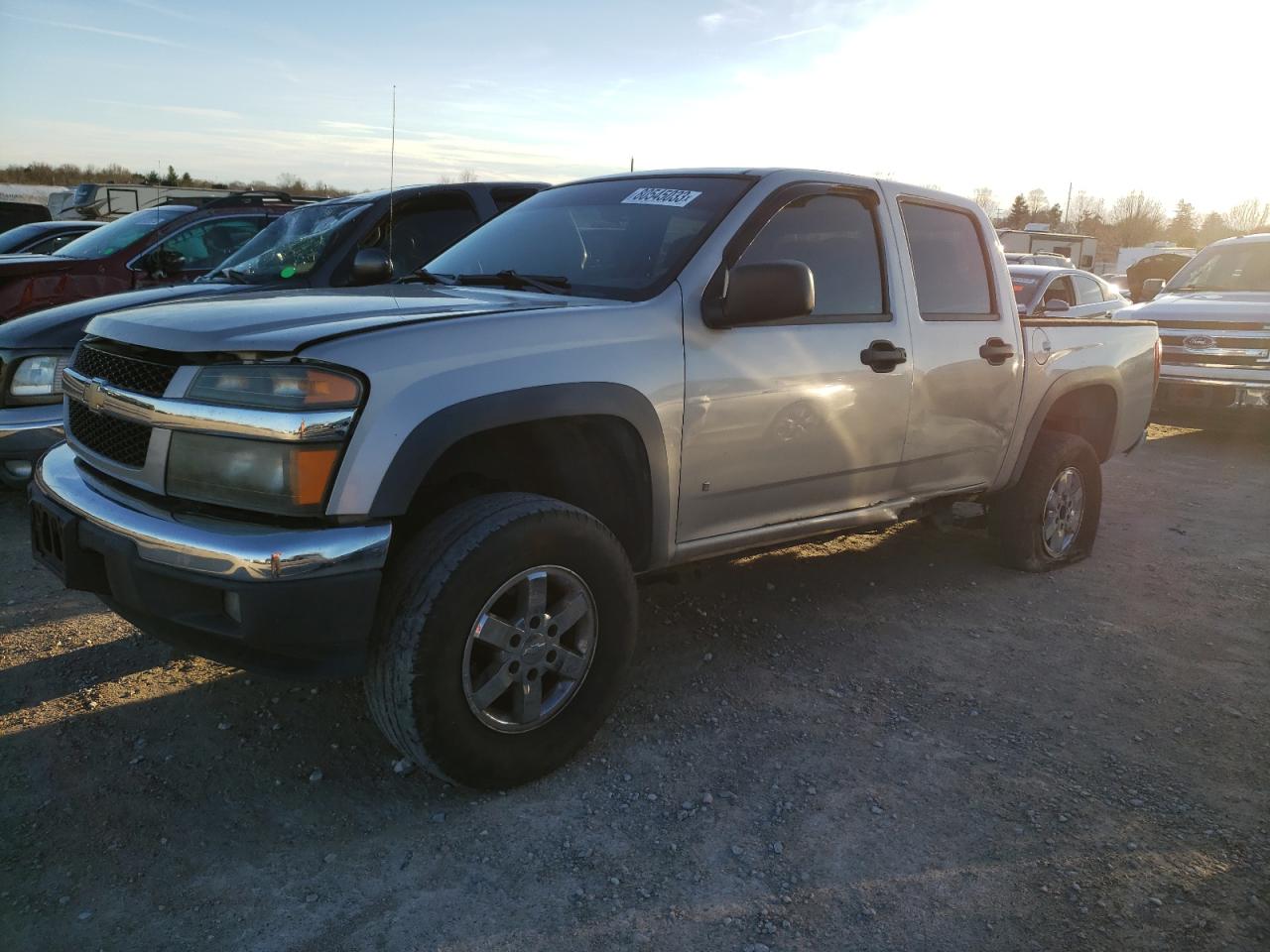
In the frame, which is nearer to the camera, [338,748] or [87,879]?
[87,879]

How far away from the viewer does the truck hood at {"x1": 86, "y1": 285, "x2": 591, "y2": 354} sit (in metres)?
2.48

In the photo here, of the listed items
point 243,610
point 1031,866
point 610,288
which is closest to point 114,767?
point 243,610

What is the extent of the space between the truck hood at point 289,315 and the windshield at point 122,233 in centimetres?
530

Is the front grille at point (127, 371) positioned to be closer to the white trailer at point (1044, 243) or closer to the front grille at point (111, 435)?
the front grille at point (111, 435)

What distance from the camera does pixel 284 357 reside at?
7.95ft

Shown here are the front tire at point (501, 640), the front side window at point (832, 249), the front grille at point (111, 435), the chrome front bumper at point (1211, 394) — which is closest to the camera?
the front tire at point (501, 640)

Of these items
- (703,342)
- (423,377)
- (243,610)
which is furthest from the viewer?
(703,342)

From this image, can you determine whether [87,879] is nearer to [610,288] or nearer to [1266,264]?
[610,288]

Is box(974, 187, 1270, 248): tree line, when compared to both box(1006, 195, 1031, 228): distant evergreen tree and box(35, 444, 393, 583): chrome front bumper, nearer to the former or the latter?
box(1006, 195, 1031, 228): distant evergreen tree

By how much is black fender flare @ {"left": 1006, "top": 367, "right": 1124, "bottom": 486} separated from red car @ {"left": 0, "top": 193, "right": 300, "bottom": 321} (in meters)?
5.89

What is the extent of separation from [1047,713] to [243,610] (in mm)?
2749

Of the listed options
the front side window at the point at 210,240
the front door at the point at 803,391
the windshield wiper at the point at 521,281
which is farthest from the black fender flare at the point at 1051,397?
the front side window at the point at 210,240

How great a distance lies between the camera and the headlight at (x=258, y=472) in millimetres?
2363

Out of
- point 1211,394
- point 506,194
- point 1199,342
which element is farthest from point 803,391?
point 1199,342
